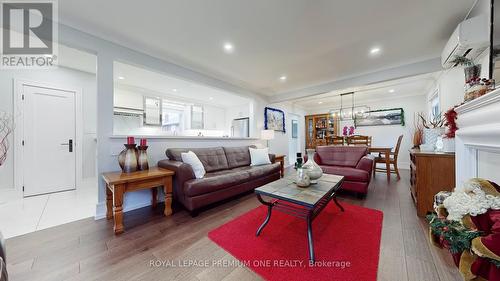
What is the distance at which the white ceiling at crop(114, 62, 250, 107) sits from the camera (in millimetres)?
3570

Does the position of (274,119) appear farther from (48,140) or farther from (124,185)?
(48,140)

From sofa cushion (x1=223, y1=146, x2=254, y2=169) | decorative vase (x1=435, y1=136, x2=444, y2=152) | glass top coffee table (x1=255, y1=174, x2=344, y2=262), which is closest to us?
glass top coffee table (x1=255, y1=174, x2=344, y2=262)

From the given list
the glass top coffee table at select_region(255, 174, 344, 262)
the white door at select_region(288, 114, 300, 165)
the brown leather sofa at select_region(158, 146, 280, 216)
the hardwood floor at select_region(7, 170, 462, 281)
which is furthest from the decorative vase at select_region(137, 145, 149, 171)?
the white door at select_region(288, 114, 300, 165)

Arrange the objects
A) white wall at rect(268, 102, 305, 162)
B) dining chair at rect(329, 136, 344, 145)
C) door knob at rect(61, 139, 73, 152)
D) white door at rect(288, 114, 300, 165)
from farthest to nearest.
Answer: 1. white door at rect(288, 114, 300, 165)
2. white wall at rect(268, 102, 305, 162)
3. dining chair at rect(329, 136, 344, 145)
4. door knob at rect(61, 139, 73, 152)

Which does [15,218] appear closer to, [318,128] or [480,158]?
[480,158]

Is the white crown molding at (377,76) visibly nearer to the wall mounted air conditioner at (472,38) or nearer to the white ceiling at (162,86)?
the wall mounted air conditioner at (472,38)

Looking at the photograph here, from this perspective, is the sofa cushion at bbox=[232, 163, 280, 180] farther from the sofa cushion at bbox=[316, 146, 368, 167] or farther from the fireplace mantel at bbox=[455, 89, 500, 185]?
the fireplace mantel at bbox=[455, 89, 500, 185]

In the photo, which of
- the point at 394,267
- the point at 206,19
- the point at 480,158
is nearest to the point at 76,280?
the point at 394,267

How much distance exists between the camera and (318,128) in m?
7.35

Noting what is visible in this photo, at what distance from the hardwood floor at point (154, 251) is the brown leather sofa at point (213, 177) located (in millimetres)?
249

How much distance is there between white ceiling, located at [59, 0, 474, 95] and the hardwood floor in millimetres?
2362

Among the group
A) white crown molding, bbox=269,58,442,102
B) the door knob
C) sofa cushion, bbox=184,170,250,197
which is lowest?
sofa cushion, bbox=184,170,250,197

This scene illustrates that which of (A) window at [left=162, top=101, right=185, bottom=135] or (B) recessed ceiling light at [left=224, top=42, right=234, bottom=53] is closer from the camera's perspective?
(B) recessed ceiling light at [left=224, top=42, right=234, bottom=53]

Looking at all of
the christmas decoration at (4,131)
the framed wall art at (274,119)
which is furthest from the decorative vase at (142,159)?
the framed wall art at (274,119)
